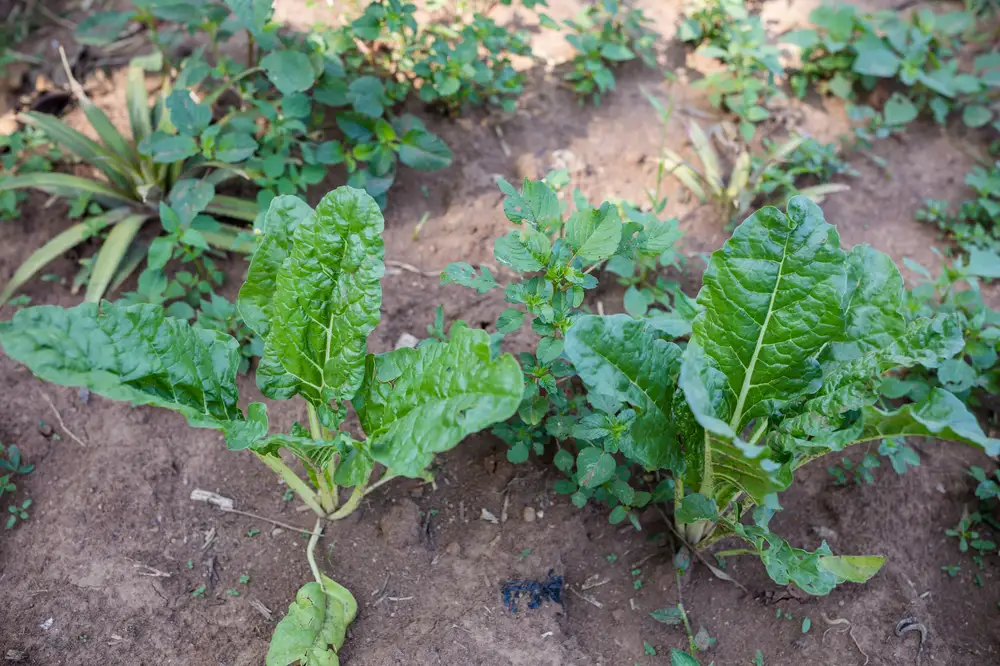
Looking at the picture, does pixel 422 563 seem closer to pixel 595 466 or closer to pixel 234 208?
pixel 595 466

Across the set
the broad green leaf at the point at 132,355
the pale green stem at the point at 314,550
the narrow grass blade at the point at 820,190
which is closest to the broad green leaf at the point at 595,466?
the pale green stem at the point at 314,550

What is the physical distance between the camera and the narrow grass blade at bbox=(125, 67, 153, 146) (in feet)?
10.4

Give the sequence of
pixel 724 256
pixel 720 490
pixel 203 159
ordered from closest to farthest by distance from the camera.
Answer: pixel 724 256 → pixel 720 490 → pixel 203 159

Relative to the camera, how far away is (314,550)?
7.34ft

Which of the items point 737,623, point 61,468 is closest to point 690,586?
point 737,623

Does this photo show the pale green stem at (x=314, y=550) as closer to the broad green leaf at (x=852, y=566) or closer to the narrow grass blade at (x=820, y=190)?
the broad green leaf at (x=852, y=566)

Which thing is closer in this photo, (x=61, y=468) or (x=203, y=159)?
(x=61, y=468)

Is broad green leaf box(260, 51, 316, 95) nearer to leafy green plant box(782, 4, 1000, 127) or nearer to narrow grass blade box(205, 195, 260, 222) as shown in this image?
narrow grass blade box(205, 195, 260, 222)

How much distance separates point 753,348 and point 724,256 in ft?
0.92

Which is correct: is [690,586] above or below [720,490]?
below

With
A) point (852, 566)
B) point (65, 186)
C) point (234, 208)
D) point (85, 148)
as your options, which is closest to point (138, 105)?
point (85, 148)

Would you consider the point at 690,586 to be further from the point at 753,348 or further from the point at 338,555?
the point at 338,555

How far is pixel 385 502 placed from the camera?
2.34 meters

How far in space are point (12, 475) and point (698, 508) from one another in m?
2.16
